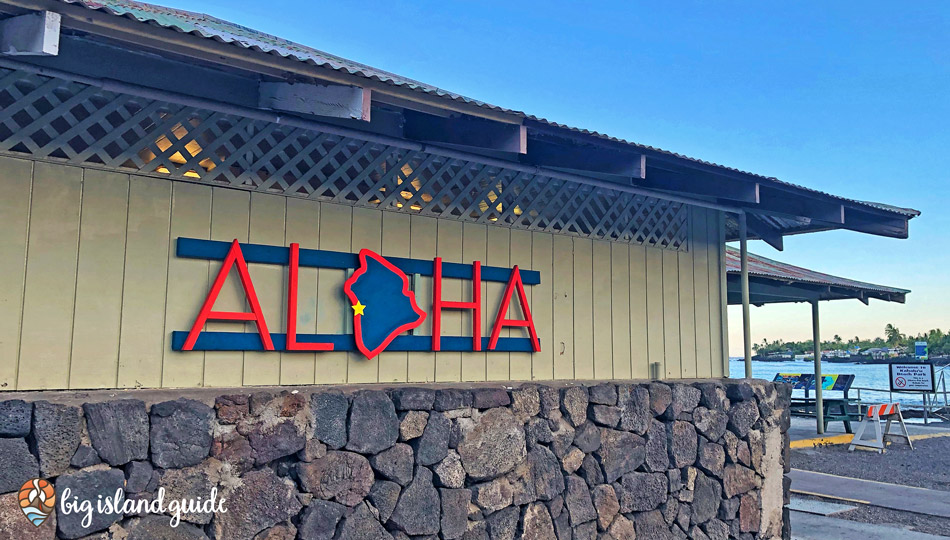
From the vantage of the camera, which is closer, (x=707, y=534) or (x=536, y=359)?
(x=536, y=359)

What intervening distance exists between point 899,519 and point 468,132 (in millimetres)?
6630

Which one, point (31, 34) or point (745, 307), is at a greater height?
point (31, 34)

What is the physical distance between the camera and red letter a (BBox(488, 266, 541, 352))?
534cm

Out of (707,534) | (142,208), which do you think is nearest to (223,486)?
(142,208)

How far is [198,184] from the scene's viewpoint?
4195 mm

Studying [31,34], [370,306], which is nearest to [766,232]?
[370,306]

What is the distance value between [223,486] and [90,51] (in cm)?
233

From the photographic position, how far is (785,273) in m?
11.9

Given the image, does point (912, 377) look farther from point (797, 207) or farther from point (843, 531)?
point (797, 207)

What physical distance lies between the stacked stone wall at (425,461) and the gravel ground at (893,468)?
2040 mm

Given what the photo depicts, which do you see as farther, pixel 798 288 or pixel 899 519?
pixel 798 288

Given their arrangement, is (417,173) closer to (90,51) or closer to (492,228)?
(492,228)

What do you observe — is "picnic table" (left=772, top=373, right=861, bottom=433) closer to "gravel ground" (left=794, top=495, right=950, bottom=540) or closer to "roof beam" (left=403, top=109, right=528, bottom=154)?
"gravel ground" (left=794, top=495, right=950, bottom=540)
